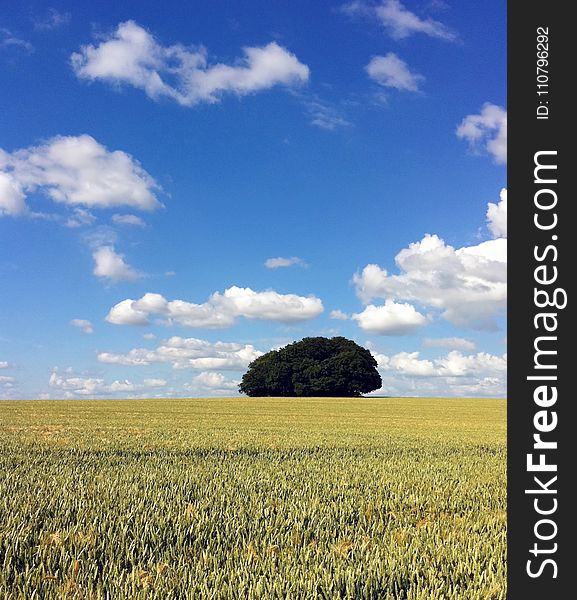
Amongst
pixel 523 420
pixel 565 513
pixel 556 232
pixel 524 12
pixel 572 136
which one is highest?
pixel 524 12

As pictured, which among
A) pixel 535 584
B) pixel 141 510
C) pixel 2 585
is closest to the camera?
pixel 535 584

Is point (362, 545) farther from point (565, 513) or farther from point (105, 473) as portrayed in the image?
point (105, 473)

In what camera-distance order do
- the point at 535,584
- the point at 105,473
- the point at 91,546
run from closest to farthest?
1. the point at 535,584
2. the point at 91,546
3. the point at 105,473

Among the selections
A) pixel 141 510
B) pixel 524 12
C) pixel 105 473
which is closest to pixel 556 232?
pixel 524 12

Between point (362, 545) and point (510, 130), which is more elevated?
point (510, 130)

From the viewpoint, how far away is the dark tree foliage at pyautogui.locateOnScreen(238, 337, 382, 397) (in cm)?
10562

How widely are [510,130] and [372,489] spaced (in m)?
6.92

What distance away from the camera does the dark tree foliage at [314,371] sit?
347 ft

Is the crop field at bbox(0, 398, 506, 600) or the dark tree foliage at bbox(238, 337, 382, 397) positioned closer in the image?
the crop field at bbox(0, 398, 506, 600)

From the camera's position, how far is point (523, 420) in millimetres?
3674

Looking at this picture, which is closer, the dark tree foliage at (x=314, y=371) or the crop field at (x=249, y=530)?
the crop field at (x=249, y=530)

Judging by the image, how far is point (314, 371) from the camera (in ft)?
348

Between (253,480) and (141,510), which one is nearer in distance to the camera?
(141,510)

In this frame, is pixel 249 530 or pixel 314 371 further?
pixel 314 371
